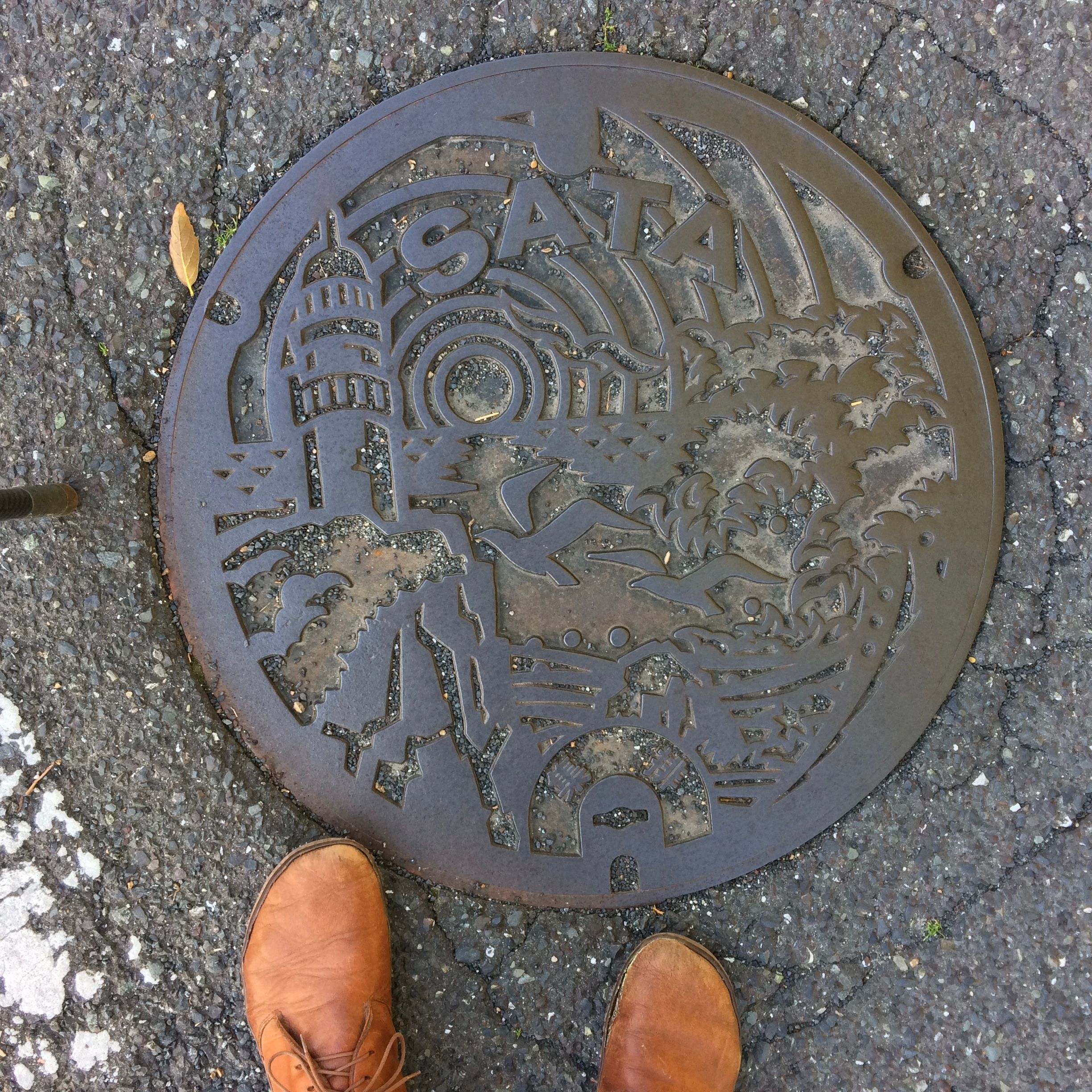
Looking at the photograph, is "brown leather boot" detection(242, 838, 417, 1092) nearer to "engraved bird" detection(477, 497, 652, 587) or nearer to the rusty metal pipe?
"engraved bird" detection(477, 497, 652, 587)

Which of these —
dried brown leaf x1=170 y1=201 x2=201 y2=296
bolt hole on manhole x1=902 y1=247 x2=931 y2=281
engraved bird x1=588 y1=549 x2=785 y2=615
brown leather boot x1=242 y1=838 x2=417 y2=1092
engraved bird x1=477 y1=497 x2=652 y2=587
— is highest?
dried brown leaf x1=170 y1=201 x2=201 y2=296

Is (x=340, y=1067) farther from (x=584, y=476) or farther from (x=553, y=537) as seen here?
(x=584, y=476)

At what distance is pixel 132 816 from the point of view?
72.8 inches

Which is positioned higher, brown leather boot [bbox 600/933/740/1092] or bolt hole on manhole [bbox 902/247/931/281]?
bolt hole on manhole [bbox 902/247/931/281]

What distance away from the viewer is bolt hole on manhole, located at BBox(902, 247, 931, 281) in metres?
1.80

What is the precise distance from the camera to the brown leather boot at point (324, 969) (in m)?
1.78

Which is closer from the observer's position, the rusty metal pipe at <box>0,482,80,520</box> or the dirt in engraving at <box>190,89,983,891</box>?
the rusty metal pipe at <box>0,482,80,520</box>

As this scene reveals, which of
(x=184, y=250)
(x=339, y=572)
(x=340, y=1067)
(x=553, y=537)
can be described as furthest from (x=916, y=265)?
(x=340, y=1067)

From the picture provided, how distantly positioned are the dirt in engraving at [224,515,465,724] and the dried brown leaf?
0.62 metres

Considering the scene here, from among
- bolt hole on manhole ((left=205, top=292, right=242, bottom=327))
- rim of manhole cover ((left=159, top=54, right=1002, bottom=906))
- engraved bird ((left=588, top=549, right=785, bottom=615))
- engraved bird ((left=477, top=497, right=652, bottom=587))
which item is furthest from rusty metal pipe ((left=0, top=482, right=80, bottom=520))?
engraved bird ((left=588, top=549, right=785, bottom=615))

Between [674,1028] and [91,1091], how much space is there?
1340mm

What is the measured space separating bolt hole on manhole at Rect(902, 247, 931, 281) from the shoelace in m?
2.04

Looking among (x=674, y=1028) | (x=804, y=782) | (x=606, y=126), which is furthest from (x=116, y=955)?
(x=606, y=126)

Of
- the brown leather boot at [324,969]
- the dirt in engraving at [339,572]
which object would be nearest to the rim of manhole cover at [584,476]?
the dirt in engraving at [339,572]
